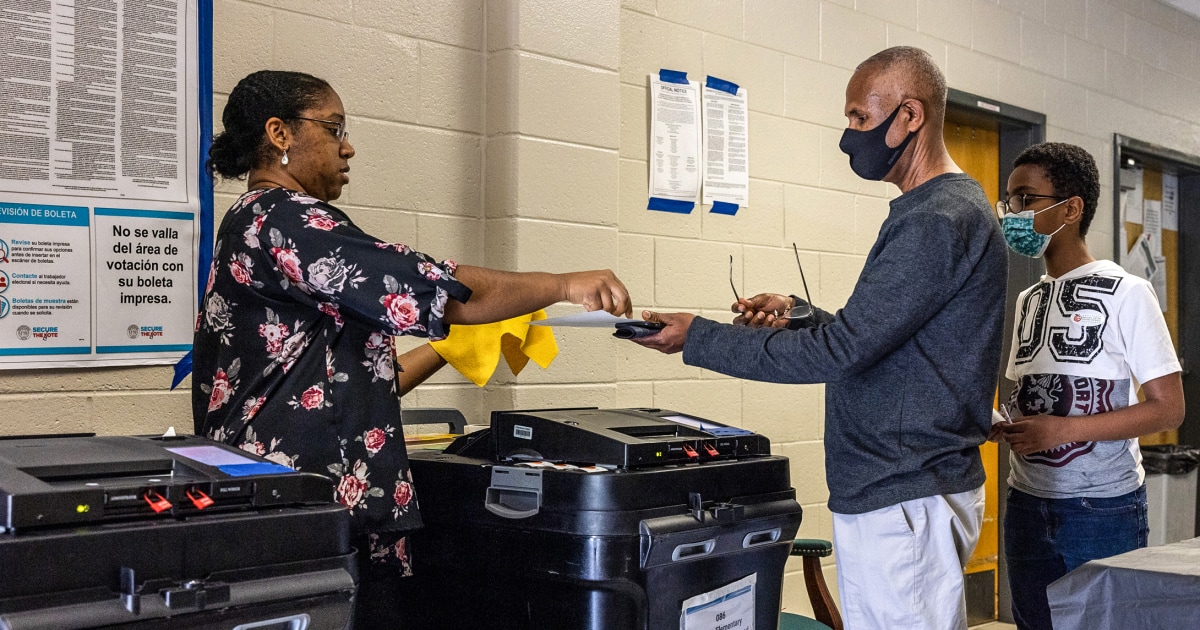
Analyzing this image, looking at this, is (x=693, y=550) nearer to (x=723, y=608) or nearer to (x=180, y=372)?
(x=723, y=608)

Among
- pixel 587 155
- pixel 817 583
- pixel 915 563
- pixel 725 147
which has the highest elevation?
pixel 725 147

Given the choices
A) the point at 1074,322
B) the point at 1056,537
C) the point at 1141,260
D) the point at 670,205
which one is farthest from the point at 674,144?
the point at 1141,260

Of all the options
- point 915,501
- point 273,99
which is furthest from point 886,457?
point 273,99

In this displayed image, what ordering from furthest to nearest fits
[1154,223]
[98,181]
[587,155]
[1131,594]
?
[1154,223], [587,155], [98,181], [1131,594]

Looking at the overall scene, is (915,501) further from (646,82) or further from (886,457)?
(646,82)

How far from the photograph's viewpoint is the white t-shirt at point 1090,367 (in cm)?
236

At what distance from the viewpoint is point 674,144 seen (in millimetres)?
3234

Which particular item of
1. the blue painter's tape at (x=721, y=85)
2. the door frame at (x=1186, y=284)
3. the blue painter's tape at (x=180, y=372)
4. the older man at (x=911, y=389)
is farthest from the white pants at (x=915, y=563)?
the door frame at (x=1186, y=284)

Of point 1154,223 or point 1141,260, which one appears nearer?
point 1141,260

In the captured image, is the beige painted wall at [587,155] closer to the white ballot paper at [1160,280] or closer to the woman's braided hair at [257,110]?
the woman's braided hair at [257,110]

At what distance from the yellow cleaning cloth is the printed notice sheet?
0.58 m

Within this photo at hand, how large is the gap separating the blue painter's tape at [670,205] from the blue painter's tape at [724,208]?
0.30 ft

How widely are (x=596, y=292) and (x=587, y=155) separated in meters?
1.12

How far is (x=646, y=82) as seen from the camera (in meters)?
3.18
